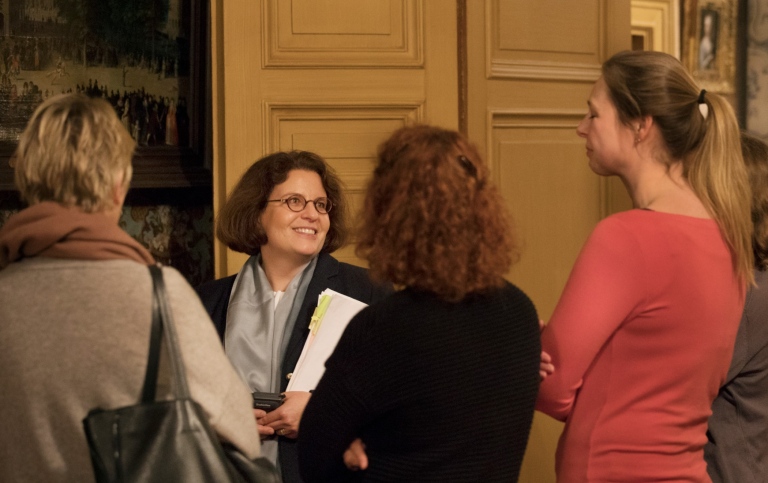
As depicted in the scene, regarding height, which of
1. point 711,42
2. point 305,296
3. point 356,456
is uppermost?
point 711,42

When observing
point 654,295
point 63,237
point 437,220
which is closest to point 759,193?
point 654,295

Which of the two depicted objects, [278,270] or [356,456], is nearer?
[356,456]

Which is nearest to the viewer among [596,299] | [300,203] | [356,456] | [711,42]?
[356,456]

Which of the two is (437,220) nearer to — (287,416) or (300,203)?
(287,416)

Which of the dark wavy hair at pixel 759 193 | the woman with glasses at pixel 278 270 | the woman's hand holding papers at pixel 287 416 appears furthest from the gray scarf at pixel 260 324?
the dark wavy hair at pixel 759 193

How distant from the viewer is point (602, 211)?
3951 mm

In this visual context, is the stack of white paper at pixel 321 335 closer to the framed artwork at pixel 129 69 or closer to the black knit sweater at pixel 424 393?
the black knit sweater at pixel 424 393

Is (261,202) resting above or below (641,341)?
above

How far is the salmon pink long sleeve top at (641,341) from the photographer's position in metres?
1.90

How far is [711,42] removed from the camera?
5285 mm

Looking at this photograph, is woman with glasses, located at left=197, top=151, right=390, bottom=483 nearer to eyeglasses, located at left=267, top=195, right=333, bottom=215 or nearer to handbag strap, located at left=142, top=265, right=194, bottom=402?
eyeglasses, located at left=267, top=195, right=333, bottom=215

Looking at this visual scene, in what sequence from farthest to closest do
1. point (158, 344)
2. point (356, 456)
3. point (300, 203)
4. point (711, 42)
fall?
point (711, 42) → point (300, 203) → point (356, 456) → point (158, 344)

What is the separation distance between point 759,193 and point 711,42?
3.14 meters

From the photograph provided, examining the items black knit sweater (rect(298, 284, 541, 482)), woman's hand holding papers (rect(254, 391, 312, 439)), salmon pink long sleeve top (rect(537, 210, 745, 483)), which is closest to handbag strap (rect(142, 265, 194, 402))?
black knit sweater (rect(298, 284, 541, 482))
